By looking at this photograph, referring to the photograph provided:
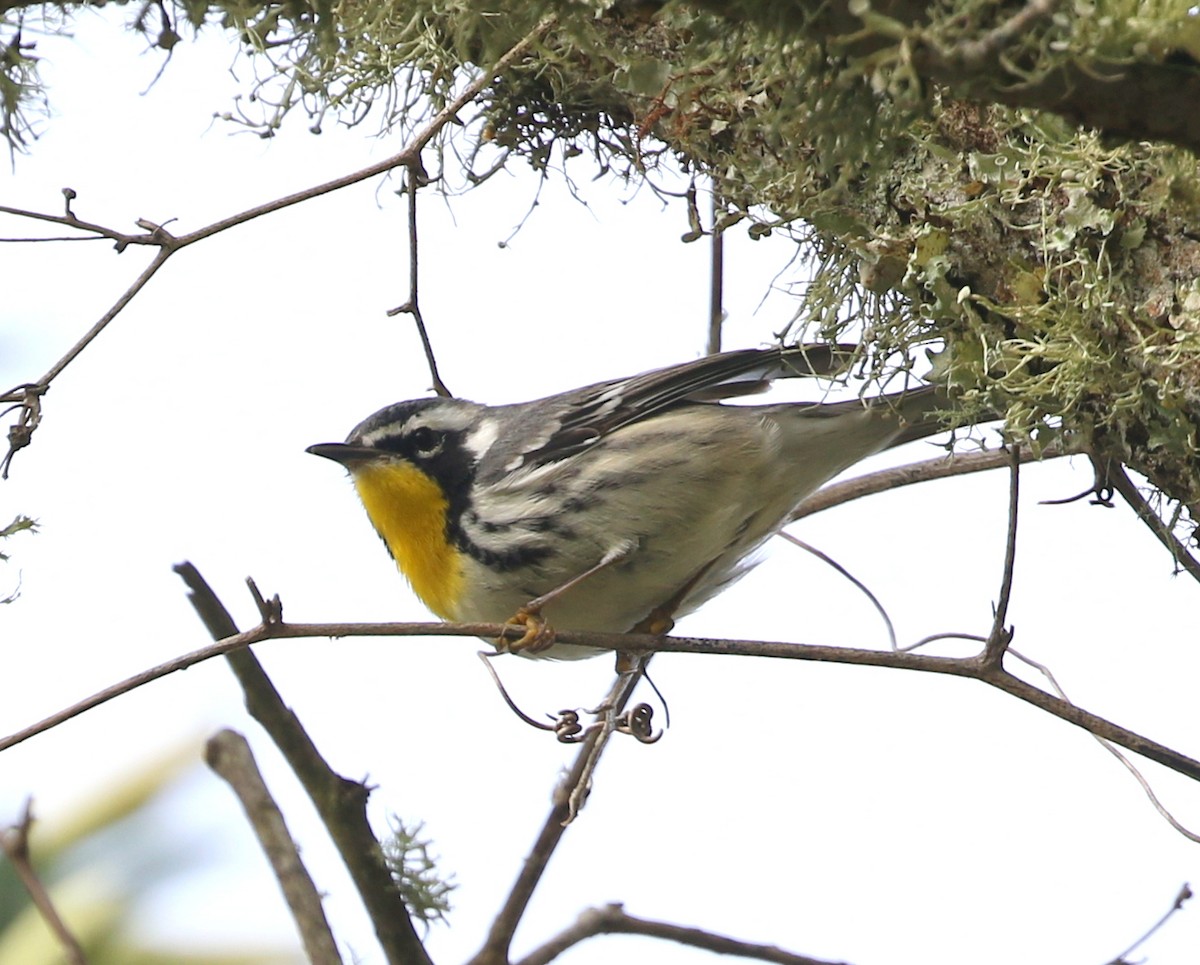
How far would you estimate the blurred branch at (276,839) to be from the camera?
1701 millimetres

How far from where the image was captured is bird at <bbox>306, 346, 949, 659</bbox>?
10.7 feet

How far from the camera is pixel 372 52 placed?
3.19m

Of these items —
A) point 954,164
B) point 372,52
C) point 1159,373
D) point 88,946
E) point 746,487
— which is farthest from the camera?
point 746,487

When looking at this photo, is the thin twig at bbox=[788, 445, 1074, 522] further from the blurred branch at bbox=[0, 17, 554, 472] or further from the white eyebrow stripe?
the blurred branch at bbox=[0, 17, 554, 472]

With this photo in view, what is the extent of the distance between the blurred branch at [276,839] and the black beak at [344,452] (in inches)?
67.0

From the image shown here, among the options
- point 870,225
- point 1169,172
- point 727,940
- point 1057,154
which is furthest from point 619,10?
point 727,940

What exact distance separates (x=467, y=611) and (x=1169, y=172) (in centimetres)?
193

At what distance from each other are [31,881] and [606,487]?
183 centimetres

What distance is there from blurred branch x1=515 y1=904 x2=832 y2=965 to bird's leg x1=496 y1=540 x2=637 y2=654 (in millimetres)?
653

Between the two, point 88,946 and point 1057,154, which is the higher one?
point 1057,154

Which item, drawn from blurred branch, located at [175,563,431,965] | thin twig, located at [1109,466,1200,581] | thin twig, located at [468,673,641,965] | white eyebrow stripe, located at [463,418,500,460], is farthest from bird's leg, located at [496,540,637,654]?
thin twig, located at [1109,466,1200,581]

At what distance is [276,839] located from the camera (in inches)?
70.7

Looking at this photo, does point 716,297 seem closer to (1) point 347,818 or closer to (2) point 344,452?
(2) point 344,452

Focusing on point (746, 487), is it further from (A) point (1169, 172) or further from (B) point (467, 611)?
(A) point (1169, 172)
